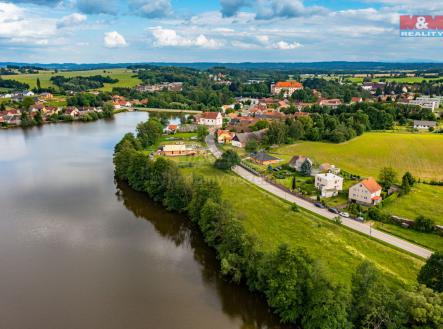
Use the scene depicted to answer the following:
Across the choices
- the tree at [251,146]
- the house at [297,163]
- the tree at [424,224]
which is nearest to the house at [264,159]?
the house at [297,163]

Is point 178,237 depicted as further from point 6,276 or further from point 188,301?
point 6,276

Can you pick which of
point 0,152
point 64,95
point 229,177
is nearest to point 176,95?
point 64,95

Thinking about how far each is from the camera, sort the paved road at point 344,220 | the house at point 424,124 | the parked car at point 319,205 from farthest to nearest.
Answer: the house at point 424,124 → the parked car at point 319,205 → the paved road at point 344,220

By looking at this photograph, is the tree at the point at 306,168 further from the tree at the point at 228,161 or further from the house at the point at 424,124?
the house at the point at 424,124

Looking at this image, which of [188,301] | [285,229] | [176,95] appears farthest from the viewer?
[176,95]

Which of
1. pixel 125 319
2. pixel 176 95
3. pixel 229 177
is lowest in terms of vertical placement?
pixel 125 319

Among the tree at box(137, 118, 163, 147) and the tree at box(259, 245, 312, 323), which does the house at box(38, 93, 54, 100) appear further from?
the tree at box(259, 245, 312, 323)

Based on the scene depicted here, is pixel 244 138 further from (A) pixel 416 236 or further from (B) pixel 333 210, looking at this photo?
(A) pixel 416 236
